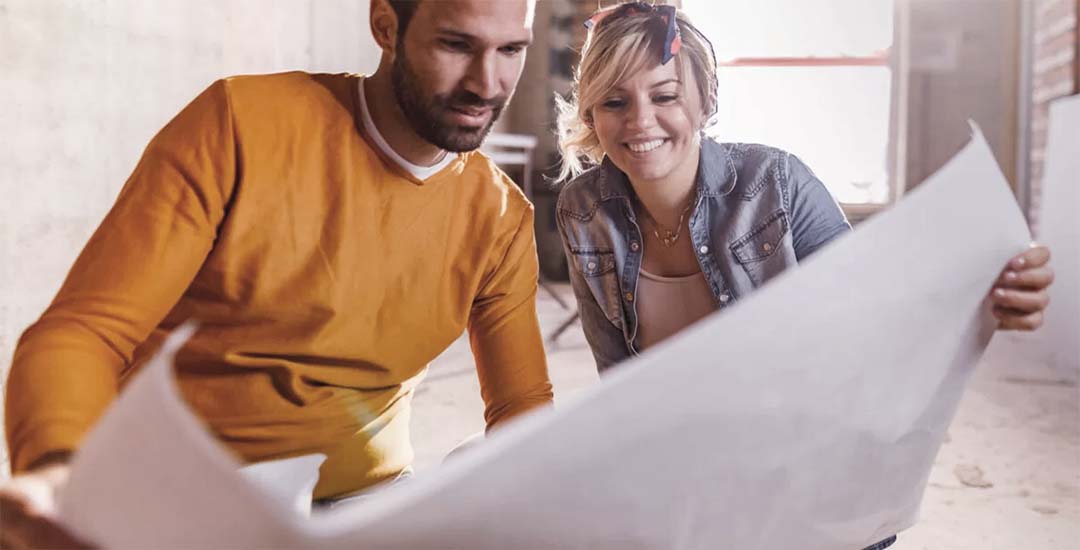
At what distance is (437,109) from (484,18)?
3.7 inches

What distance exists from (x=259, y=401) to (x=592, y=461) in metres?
0.53

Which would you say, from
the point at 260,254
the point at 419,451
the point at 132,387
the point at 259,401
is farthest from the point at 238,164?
the point at 419,451

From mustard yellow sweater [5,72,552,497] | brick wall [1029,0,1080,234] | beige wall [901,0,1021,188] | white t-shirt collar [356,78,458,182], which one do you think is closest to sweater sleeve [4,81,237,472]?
mustard yellow sweater [5,72,552,497]

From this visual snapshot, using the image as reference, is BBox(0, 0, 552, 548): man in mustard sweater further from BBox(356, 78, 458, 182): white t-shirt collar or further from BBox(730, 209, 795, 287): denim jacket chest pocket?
BBox(730, 209, 795, 287): denim jacket chest pocket

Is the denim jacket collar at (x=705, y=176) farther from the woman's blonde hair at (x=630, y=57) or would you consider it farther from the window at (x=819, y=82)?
the window at (x=819, y=82)

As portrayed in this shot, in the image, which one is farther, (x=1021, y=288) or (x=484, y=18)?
(x=484, y=18)

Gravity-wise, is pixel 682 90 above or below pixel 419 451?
above

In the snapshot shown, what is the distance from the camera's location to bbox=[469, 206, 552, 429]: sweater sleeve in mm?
873

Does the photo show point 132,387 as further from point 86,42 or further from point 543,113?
point 543,113

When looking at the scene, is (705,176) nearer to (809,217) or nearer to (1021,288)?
(809,217)

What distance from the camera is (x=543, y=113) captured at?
18.6 ft

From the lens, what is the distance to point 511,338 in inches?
35.2

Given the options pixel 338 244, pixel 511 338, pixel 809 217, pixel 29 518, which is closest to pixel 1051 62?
pixel 809 217

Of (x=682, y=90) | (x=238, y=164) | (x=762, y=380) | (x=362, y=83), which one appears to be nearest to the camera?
(x=762, y=380)
